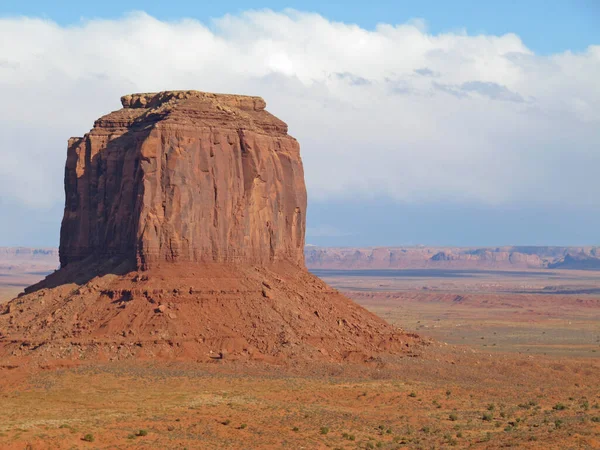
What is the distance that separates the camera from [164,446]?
47.5m

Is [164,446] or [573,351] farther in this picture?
[573,351]

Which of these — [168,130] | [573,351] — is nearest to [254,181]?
[168,130]

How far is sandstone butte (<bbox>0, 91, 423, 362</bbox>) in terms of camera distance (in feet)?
216

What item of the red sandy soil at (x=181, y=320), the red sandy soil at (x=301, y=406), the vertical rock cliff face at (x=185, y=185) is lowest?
the red sandy soil at (x=301, y=406)

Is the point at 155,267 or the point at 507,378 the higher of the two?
the point at 155,267

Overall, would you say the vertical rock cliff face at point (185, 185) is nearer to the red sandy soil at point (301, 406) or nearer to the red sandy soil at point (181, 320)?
the red sandy soil at point (181, 320)

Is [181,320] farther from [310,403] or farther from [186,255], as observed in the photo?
[310,403]

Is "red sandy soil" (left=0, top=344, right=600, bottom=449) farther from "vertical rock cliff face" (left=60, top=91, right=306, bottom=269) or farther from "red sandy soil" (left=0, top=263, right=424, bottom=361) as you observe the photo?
"vertical rock cliff face" (left=60, top=91, right=306, bottom=269)

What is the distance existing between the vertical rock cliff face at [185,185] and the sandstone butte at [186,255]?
82 millimetres

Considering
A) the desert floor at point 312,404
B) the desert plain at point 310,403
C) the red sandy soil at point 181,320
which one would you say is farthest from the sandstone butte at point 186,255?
the desert floor at point 312,404

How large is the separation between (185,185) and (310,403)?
663 inches

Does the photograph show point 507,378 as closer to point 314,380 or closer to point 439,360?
point 439,360

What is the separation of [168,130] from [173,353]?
1309 centimetres

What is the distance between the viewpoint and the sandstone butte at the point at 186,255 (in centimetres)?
6569
